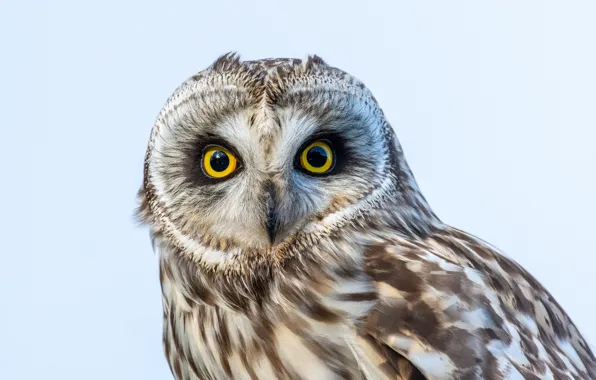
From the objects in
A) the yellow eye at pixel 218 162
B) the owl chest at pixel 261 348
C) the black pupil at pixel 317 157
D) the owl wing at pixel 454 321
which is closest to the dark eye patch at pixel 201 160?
the yellow eye at pixel 218 162

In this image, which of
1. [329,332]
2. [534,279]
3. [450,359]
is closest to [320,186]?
[329,332]

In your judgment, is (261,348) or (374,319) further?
(261,348)

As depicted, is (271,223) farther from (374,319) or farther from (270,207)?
(374,319)

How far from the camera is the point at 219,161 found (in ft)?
13.3

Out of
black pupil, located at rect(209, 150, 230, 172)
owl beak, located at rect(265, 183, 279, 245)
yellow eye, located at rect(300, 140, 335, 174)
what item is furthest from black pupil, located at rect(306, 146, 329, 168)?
black pupil, located at rect(209, 150, 230, 172)

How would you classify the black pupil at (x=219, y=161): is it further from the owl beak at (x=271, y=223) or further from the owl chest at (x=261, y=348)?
the owl chest at (x=261, y=348)

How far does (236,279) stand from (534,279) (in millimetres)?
1338

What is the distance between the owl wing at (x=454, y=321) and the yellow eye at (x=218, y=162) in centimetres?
65

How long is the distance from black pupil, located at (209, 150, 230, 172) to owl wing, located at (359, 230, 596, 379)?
2.18ft

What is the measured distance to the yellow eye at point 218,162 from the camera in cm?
402

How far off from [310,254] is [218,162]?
1.68 ft

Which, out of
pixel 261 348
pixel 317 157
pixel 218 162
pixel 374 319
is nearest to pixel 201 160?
pixel 218 162

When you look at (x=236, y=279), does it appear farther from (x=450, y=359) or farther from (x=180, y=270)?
(x=450, y=359)

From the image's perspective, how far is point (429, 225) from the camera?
4441 millimetres
